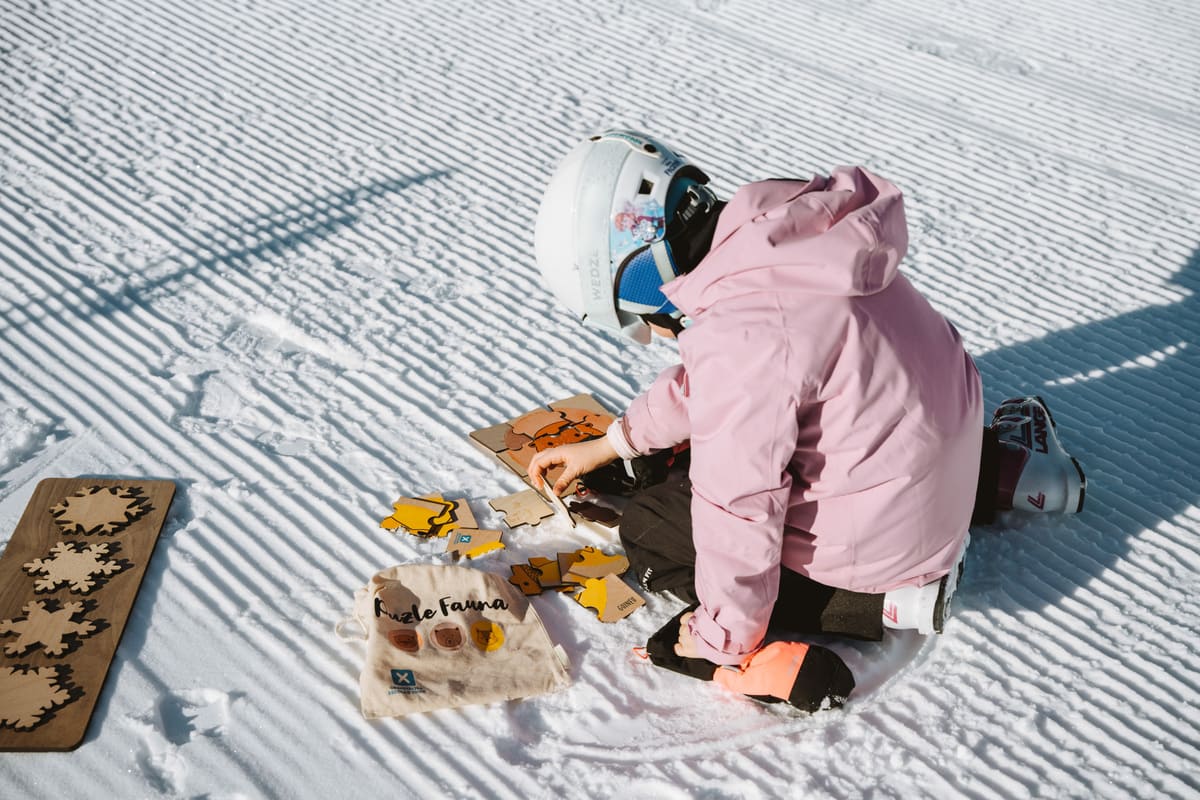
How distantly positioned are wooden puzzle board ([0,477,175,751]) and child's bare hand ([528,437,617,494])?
0.89 m

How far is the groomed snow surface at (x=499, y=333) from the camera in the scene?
2.17m

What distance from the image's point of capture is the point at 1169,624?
8.05 feet

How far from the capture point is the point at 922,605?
223cm

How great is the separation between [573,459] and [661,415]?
300mm

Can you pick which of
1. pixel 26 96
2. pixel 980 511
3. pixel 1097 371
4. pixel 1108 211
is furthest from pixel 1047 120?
pixel 26 96

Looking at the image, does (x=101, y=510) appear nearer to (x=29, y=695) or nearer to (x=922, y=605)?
(x=29, y=695)

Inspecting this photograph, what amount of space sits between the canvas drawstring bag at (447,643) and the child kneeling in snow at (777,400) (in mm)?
291

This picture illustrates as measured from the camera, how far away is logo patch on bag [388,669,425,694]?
2.21 metres

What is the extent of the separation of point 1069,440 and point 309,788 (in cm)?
207

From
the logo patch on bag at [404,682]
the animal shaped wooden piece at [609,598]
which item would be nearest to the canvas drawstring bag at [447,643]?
the logo patch on bag at [404,682]

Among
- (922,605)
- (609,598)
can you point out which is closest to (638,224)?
(609,598)

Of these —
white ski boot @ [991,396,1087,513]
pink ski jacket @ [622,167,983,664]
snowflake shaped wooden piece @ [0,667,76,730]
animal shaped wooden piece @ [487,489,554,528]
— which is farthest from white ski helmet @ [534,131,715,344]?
snowflake shaped wooden piece @ [0,667,76,730]

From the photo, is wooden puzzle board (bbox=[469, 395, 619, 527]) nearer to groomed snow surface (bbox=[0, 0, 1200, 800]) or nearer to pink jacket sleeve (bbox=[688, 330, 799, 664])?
groomed snow surface (bbox=[0, 0, 1200, 800])

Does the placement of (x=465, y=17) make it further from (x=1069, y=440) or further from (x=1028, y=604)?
→ (x=1028, y=604)
